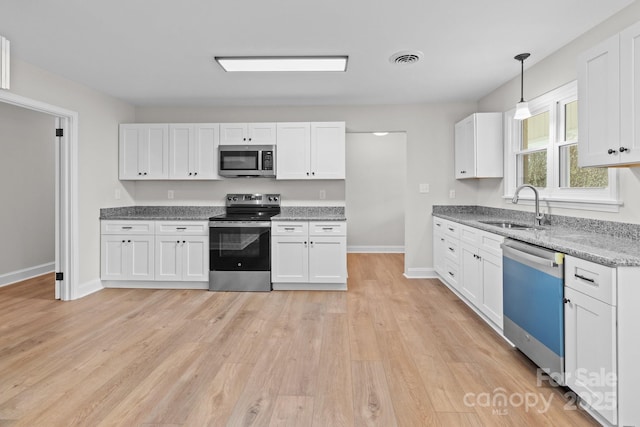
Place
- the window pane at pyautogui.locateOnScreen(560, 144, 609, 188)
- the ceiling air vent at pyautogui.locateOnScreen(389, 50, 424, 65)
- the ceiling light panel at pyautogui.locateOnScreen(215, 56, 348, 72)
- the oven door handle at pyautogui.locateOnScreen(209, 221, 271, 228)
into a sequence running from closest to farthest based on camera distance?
the window pane at pyautogui.locateOnScreen(560, 144, 609, 188) < the ceiling air vent at pyautogui.locateOnScreen(389, 50, 424, 65) < the ceiling light panel at pyautogui.locateOnScreen(215, 56, 348, 72) < the oven door handle at pyautogui.locateOnScreen(209, 221, 271, 228)

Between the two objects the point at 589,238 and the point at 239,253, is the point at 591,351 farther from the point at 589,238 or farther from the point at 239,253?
the point at 239,253

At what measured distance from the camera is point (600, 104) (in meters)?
1.96

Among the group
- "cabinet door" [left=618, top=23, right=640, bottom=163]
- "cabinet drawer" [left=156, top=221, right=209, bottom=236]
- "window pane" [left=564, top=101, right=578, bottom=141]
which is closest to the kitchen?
"cabinet drawer" [left=156, top=221, right=209, bottom=236]

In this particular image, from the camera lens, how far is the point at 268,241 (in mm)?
3971

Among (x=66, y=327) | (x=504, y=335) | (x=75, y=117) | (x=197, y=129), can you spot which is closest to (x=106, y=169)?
(x=75, y=117)

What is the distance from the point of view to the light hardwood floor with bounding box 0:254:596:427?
1.75m

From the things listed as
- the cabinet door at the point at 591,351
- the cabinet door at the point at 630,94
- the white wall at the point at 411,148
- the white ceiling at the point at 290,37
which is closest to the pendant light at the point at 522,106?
the white ceiling at the point at 290,37

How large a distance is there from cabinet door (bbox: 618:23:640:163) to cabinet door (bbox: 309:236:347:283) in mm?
2654

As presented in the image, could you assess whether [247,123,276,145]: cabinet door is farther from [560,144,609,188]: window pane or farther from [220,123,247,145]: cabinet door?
[560,144,609,188]: window pane

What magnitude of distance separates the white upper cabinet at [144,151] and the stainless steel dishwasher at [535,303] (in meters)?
4.00

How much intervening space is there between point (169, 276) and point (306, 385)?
8.80ft

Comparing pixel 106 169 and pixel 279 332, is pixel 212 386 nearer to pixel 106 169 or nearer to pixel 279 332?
pixel 279 332

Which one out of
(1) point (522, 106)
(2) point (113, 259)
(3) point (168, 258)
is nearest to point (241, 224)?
(3) point (168, 258)

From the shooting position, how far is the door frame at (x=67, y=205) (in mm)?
3578
